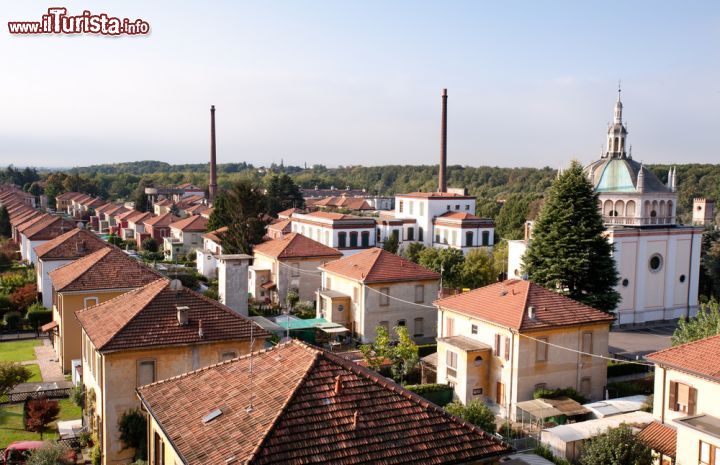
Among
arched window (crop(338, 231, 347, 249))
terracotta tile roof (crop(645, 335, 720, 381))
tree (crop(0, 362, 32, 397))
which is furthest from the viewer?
arched window (crop(338, 231, 347, 249))

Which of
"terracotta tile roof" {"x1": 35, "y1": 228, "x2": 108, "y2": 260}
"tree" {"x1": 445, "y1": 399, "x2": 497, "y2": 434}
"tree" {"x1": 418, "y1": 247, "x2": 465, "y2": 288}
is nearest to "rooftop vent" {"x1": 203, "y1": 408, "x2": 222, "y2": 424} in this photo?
"tree" {"x1": 445, "y1": 399, "x2": 497, "y2": 434}

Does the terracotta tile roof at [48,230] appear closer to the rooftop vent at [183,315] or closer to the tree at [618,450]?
the rooftop vent at [183,315]

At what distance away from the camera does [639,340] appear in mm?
40594

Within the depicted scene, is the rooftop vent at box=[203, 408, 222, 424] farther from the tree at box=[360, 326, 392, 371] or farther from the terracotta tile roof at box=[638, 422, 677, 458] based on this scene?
the tree at box=[360, 326, 392, 371]

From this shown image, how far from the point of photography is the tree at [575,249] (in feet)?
124

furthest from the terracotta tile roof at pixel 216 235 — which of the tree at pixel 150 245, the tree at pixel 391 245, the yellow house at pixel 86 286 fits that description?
the yellow house at pixel 86 286

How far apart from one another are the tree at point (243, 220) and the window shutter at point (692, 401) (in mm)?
39047

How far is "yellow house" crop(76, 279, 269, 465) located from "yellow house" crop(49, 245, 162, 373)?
7.69 metres

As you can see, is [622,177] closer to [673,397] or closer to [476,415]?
[673,397]

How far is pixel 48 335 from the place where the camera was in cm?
3856

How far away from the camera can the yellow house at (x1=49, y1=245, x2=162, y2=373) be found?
102 feet

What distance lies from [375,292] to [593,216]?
13.9 m

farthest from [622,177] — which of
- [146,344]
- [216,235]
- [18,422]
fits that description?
[18,422]

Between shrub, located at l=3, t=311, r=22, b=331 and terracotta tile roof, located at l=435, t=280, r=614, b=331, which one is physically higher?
terracotta tile roof, located at l=435, t=280, r=614, b=331
